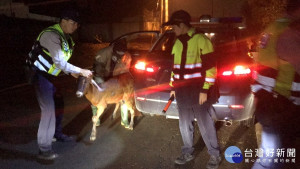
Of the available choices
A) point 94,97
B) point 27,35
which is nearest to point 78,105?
point 94,97

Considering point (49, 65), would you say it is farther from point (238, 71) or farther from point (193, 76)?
point (238, 71)

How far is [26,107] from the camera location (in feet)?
22.9

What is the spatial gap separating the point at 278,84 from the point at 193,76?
1.20 meters

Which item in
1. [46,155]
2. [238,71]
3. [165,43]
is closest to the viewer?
[46,155]

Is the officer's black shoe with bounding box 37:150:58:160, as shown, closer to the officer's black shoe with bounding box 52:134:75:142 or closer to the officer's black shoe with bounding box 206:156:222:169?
the officer's black shoe with bounding box 52:134:75:142

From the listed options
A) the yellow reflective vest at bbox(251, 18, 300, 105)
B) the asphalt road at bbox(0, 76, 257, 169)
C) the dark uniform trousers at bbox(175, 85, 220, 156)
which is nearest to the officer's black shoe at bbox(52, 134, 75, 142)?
the asphalt road at bbox(0, 76, 257, 169)

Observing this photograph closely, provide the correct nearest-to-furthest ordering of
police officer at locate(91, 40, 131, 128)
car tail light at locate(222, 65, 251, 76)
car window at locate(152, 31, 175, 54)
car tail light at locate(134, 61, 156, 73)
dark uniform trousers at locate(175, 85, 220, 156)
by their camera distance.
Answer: dark uniform trousers at locate(175, 85, 220, 156) < car tail light at locate(222, 65, 251, 76) < car tail light at locate(134, 61, 156, 73) < police officer at locate(91, 40, 131, 128) < car window at locate(152, 31, 175, 54)

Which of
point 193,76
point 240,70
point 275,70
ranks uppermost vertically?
point 275,70

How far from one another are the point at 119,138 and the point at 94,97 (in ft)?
2.64

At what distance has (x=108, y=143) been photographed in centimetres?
500

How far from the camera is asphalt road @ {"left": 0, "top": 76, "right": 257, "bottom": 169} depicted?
429 cm

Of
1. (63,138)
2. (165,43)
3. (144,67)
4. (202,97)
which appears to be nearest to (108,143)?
(63,138)

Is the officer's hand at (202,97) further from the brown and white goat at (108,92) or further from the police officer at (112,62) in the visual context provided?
the police officer at (112,62)

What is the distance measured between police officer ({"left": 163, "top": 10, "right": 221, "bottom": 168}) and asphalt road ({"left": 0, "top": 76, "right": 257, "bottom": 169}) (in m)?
0.56
